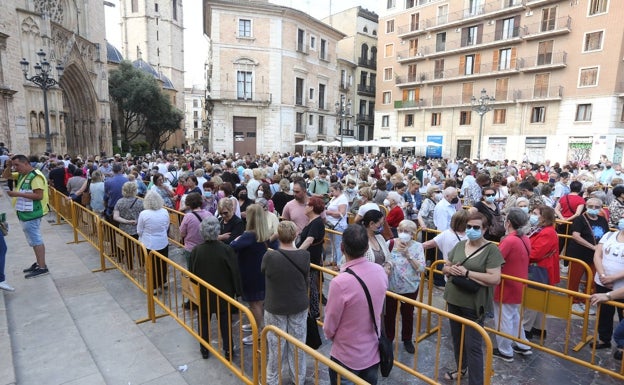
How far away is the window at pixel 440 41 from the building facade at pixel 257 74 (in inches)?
494

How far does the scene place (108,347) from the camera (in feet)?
13.9

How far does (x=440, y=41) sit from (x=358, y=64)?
1182cm

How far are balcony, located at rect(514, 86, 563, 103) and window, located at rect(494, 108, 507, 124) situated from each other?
1.73 meters

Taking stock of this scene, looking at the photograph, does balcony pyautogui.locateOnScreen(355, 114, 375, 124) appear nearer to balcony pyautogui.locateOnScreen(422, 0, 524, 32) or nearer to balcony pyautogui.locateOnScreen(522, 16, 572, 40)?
balcony pyautogui.locateOnScreen(422, 0, 524, 32)

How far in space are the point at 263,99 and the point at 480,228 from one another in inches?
1329

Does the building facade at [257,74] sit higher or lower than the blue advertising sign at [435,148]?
higher

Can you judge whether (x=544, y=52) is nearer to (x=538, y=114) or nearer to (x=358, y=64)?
(x=538, y=114)

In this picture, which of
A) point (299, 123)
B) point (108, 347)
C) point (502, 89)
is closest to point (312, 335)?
point (108, 347)

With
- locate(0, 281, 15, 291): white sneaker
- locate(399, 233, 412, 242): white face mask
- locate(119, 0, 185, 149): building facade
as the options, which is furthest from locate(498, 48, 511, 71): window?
locate(119, 0, 185, 149): building facade

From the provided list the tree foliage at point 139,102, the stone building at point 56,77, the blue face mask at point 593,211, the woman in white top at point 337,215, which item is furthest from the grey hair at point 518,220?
the tree foliage at point 139,102

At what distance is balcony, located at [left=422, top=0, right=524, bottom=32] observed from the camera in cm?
3142

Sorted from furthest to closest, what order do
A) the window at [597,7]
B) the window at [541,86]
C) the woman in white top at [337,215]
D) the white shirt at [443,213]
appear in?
the window at [541,86], the window at [597,7], the woman in white top at [337,215], the white shirt at [443,213]

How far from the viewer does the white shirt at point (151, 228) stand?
5.22 meters

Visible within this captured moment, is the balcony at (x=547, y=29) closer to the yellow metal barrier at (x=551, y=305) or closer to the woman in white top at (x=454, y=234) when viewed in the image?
the woman in white top at (x=454, y=234)
